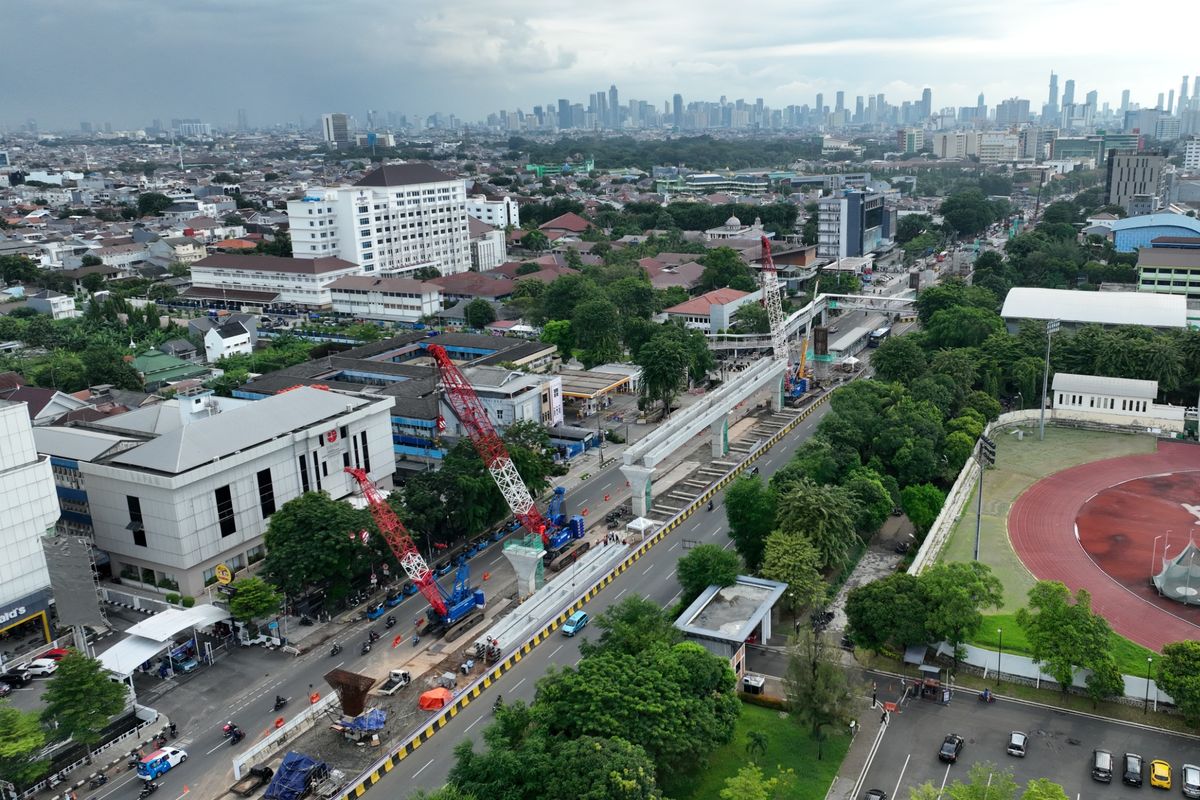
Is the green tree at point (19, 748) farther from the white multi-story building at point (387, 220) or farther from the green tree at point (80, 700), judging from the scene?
the white multi-story building at point (387, 220)

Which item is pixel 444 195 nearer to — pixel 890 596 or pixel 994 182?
pixel 890 596

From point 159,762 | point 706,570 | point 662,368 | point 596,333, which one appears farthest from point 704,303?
point 159,762

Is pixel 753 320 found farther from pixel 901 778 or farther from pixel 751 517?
pixel 901 778

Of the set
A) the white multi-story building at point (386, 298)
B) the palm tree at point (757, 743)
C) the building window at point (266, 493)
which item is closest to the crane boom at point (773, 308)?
the white multi-story building at point (386, 298)

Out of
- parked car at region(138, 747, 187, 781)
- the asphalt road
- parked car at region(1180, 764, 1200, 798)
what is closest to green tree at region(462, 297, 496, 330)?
the asphalt road

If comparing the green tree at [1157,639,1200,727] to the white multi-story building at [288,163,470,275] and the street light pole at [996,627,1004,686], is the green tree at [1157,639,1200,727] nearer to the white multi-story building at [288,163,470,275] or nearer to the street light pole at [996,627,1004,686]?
the street light pole at [996,627,1004,686]
